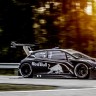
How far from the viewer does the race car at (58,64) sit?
1875cm

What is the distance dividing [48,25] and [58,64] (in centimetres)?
762

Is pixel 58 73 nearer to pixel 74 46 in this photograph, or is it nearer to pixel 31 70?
pixel 31 70

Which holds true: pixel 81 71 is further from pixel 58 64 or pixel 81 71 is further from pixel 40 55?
pixel 40 55

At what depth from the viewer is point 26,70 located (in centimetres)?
2030

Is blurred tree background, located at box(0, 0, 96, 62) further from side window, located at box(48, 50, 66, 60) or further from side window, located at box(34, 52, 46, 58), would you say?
side window, located at box(48, 50, 66, 60)

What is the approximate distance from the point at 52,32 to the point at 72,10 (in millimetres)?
1702

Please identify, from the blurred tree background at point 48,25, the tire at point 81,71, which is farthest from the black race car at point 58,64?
the blurred tree background at point 48,25

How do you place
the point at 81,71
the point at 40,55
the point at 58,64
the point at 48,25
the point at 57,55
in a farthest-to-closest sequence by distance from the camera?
the point at 48,25 → the point at 40,55 → the point at 57,55 → the point at 58,64 → the point at 81,71

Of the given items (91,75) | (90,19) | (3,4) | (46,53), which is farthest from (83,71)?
(3,4)

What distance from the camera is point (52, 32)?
87.7ft

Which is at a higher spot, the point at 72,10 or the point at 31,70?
the point at 72,10

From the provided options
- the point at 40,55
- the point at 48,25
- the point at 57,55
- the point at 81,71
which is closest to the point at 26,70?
the point at 40,55

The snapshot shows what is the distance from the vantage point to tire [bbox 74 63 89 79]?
61.0ft

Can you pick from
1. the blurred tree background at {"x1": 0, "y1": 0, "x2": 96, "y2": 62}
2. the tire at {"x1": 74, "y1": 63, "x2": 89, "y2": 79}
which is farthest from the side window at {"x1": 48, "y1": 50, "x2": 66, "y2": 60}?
the blurred tree background at {"x1": 0, "y1": 0, "x2": 96, "y2": 62}
